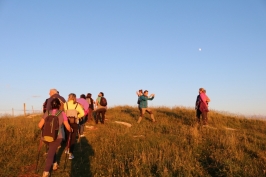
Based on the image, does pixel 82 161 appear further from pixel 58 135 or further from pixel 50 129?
pixel 50 129

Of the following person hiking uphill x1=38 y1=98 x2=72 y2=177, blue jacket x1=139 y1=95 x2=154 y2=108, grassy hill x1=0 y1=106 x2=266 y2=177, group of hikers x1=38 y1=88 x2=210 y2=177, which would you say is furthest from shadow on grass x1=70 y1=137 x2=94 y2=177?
blue jacket x1=139 y1=95 x2=154 y2=108

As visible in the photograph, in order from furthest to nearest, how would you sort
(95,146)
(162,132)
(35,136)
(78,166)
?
(162,132) → (35,136) → (95,146) → (78,166)

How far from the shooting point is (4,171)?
705 cm

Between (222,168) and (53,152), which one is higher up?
(53,152)

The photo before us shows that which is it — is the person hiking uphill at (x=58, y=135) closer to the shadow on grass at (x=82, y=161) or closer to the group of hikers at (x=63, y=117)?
the group of hikers at (x=63, y=117)

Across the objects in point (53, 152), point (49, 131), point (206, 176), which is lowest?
point (206, 176)

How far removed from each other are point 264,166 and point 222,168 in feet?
3.64

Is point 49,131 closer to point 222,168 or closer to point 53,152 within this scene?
point 53,152

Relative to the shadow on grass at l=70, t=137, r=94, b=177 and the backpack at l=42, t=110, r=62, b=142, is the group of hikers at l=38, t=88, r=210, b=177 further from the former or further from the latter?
the shadow on grass at l=70, t=137, r=94, b=177

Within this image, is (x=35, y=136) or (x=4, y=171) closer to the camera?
(x=4, y=171)

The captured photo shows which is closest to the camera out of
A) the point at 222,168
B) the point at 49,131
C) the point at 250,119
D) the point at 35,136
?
the point at 49,131

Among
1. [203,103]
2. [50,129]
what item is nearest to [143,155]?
[50,129]

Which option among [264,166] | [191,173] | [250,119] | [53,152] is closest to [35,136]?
[53,152]

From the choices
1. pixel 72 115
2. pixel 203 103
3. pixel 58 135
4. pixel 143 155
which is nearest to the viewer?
pixel 58 135
